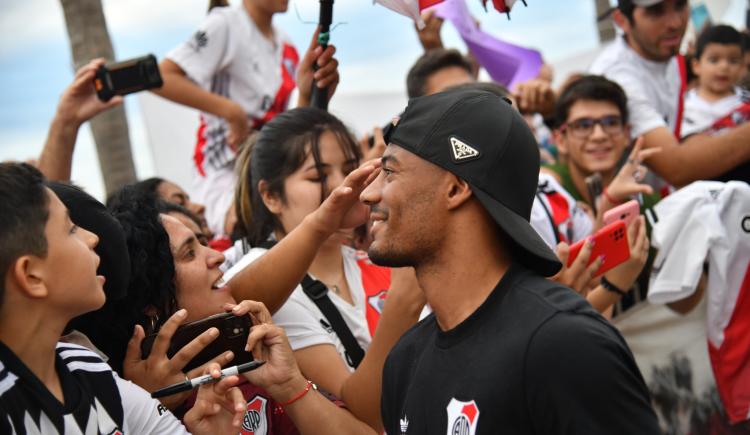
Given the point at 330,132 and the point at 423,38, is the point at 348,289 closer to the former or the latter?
the point at 330,132

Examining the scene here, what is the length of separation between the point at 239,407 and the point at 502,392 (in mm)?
734

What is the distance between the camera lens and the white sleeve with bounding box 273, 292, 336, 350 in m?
3.18

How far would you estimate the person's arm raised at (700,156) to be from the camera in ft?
15.5

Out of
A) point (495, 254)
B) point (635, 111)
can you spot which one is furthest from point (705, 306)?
point (495, 254)

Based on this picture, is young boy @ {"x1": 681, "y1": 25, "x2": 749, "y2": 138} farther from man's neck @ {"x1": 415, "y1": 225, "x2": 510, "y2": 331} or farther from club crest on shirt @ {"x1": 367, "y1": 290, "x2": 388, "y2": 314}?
man's neck @ {"x1": 415, "y1": 225, "x2": 510, "y2": 331}

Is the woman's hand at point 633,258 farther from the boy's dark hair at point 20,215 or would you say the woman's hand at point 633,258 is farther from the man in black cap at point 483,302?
the boy's dark hair at point 20,215

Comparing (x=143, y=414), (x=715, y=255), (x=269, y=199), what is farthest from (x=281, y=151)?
(x=715, y=255)

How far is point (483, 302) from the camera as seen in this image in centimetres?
232

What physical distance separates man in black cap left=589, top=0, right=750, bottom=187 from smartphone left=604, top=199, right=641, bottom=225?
0.99 metres

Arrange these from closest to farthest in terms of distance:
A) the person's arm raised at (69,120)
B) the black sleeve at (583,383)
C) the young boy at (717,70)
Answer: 1. the black sleeve at (583,383)
2. the person's arm raised at (69,120)
3. the young boy at (717,70)

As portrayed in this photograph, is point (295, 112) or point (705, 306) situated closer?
point (295, 112)

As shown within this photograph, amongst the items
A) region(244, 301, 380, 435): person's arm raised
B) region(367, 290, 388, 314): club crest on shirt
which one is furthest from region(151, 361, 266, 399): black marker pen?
region(367, 290, 388, 314): club crest on shirt

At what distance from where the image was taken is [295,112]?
12.1 ft

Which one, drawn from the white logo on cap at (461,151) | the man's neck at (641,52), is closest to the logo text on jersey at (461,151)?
the white logo on cap at (461,151)
